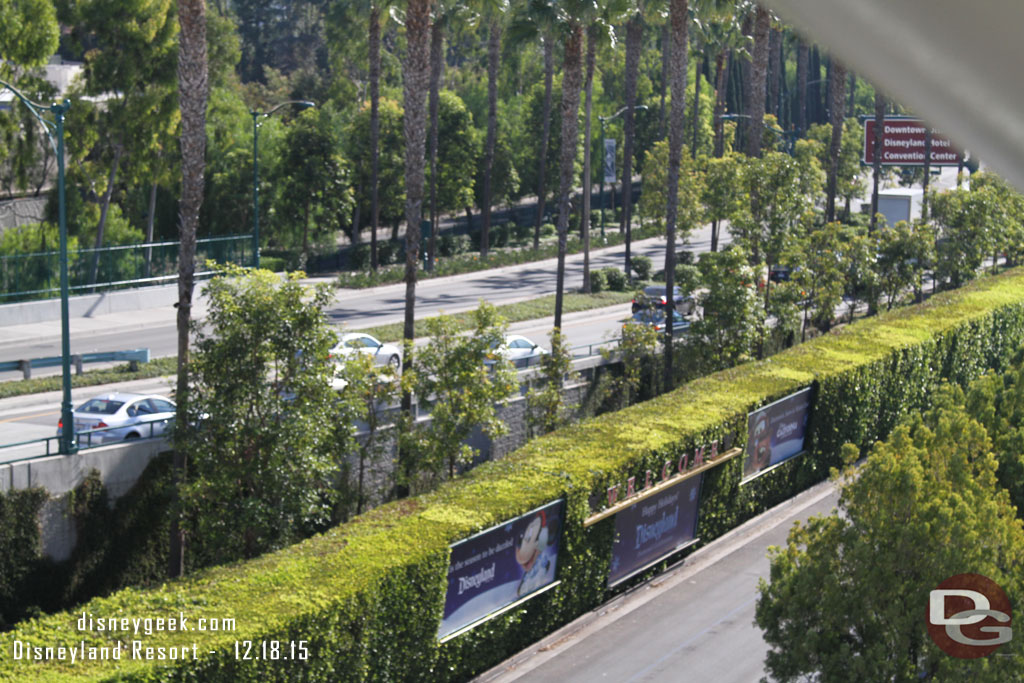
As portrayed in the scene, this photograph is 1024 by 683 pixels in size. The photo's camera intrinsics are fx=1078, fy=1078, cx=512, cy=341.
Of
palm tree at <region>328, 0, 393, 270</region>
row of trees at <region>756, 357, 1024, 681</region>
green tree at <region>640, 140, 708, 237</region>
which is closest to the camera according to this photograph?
row of trees at <region>756, 357, 1024, 681</region>

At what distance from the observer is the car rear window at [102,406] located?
24203mm

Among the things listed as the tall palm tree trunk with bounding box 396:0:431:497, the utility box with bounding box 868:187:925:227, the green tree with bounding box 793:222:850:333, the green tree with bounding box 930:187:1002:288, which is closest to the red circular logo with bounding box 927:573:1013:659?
the tall palm tree trunk with bounding box 396:0:431:497

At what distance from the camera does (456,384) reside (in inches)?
946

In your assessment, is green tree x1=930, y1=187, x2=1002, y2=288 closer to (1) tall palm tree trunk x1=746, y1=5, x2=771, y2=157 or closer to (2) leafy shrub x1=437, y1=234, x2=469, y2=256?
(1) tall palm tree trunk x1=746, y1=5, x2=771, y2=157

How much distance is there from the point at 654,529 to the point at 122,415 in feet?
39.9

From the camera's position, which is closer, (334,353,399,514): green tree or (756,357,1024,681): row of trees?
(756,357,1024,681): row of trees

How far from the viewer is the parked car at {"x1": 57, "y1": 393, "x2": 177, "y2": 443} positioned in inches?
914

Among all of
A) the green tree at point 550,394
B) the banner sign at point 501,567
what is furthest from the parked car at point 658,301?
the banner sign at point 501,567

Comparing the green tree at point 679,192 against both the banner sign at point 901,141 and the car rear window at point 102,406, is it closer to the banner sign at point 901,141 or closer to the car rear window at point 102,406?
the banner sign at point 901,141

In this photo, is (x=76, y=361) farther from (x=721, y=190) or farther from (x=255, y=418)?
(x=721, y=190)

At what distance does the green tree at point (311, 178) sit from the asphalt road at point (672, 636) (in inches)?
1422

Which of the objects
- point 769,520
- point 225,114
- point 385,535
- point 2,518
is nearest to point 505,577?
point 385,535

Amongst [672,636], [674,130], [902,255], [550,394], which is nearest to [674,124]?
[674,130]

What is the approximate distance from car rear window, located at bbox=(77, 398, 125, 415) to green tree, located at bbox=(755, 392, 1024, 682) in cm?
1565
